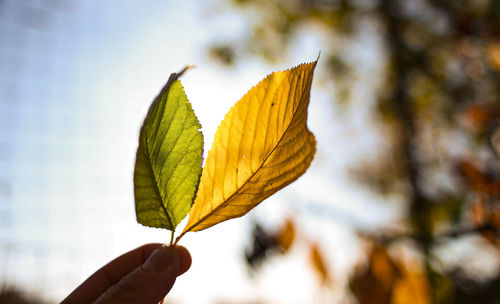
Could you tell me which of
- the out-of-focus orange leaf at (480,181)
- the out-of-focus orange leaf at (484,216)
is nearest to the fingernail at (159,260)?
the out-of-focus orange leaf at (484,216)

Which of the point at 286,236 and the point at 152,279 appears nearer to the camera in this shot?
the point at 152,279

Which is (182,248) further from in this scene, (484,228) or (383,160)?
(383,160)

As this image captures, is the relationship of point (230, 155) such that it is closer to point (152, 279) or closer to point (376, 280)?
point (152, 279)

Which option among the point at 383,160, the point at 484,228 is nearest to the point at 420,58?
the point at 383,160

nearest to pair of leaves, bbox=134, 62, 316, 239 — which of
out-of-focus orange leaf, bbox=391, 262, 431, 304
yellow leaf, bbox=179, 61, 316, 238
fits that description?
yellow leaf, bbox=179, 61, 316, 238

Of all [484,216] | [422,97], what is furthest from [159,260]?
[422,97]

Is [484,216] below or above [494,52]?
below
